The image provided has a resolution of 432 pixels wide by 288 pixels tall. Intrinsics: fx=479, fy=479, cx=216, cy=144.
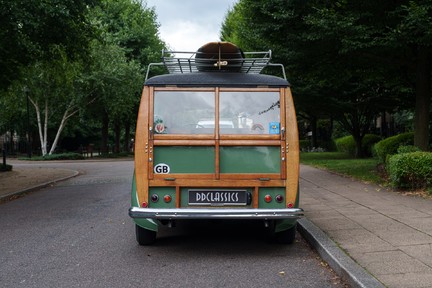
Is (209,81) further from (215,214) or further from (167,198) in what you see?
(215,214)

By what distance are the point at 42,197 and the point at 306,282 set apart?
9729 mm

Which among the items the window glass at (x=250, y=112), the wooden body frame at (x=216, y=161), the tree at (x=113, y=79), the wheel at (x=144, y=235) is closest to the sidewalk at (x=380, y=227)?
the wooden body frame at (x=216, y=161)

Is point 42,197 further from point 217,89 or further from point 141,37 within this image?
point 141,37

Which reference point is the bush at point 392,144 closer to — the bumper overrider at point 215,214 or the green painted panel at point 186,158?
the bumper overrider at point 215,214

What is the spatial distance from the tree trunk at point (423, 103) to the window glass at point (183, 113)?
393 inches

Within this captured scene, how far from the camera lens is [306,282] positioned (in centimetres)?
509

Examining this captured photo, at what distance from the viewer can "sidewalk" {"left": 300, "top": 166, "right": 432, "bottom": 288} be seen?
500 centimetres

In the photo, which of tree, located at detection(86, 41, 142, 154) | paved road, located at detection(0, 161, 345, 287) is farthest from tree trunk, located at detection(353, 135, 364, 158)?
paved road, located at detection(0, 161, 345, 287)

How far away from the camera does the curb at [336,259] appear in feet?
15.1

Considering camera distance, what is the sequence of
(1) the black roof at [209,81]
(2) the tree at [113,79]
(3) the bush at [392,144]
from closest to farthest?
(1) the black roof at [209,81]
(3) the bush at [392,144]
(2) the tree at [113,79]

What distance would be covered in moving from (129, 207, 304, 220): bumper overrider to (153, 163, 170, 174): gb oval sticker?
50 cm

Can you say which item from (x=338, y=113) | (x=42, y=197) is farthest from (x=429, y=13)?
(x=338, y=113)

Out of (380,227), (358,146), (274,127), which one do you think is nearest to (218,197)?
(274,127)

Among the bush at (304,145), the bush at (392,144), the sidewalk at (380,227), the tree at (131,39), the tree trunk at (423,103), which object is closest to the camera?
the sidewalk at (380,227)
